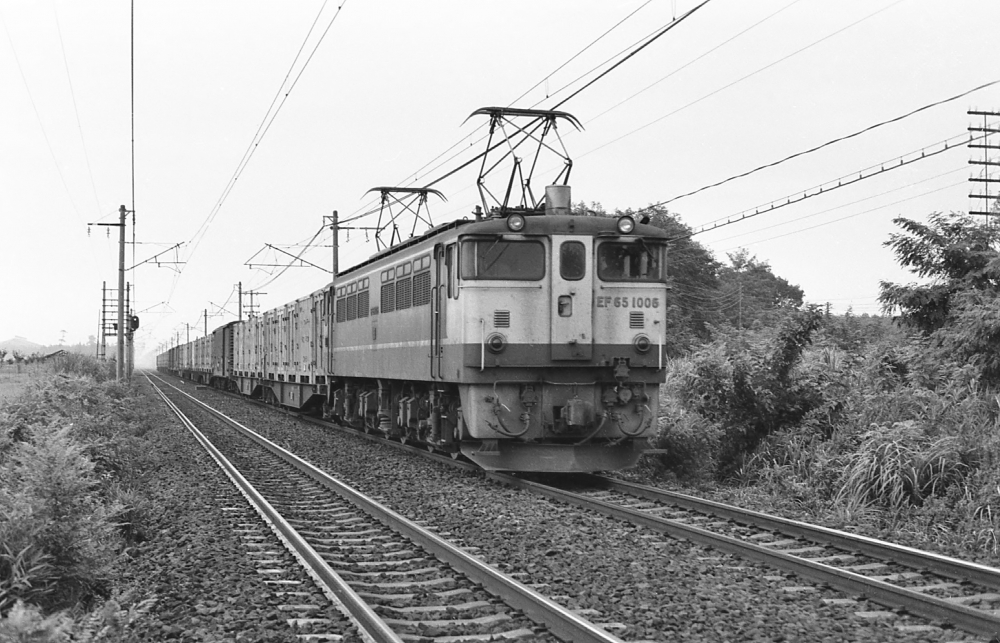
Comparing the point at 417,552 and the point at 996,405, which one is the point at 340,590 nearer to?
the point at 417,552

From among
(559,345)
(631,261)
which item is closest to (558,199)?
(631,261)

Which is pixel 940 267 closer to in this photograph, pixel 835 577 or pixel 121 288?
pixel 835 577

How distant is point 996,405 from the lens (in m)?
11.2

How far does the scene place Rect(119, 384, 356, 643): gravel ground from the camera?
5.84 metres

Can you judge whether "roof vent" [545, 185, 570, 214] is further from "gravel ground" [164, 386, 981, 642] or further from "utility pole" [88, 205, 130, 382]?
"utility pole" [88, 205, 130, 382]

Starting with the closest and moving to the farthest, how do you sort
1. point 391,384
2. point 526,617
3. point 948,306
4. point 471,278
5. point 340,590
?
point 526,617 < point 340,590 < point 471,278 < point 948,306 < point 391,384

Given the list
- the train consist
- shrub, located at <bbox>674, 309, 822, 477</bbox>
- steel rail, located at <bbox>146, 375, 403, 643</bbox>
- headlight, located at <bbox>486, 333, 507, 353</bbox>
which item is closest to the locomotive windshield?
the train consist

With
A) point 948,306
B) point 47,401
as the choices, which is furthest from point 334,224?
point 948,306

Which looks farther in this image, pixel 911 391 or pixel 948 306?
pixel 948 306

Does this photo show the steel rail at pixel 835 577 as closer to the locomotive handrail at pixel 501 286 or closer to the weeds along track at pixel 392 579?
the weeds along track at pixel 392 579

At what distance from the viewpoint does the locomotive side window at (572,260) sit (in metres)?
12.2

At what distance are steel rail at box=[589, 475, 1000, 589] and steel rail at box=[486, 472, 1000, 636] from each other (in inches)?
28.8

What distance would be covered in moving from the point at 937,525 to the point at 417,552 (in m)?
A: 4.73

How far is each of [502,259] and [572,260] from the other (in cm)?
89
